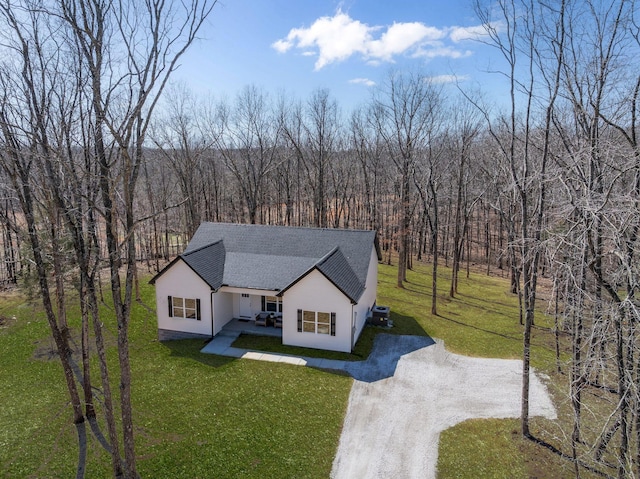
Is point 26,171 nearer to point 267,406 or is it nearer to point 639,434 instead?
point 267,406

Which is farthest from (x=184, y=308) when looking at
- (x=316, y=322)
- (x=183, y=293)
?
(x=316, y=322)

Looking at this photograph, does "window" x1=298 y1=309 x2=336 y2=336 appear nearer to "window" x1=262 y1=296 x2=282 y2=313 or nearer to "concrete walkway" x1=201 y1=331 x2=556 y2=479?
"concrete walkway" x1=201 y1=331 x2=556 y2=479

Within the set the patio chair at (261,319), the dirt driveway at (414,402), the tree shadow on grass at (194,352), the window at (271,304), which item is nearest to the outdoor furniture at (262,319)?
the patio chair at (261,319)

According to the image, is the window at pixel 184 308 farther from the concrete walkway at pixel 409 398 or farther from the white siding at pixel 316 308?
the white siding at pixel 316 308

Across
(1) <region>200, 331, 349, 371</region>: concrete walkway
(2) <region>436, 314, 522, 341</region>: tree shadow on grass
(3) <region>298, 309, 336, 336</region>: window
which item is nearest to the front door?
(1) <region>200, 331, 349, 371</region>: concrete walkway

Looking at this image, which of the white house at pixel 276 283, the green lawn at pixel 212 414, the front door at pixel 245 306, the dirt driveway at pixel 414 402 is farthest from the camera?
the front door at pixel 245 306
